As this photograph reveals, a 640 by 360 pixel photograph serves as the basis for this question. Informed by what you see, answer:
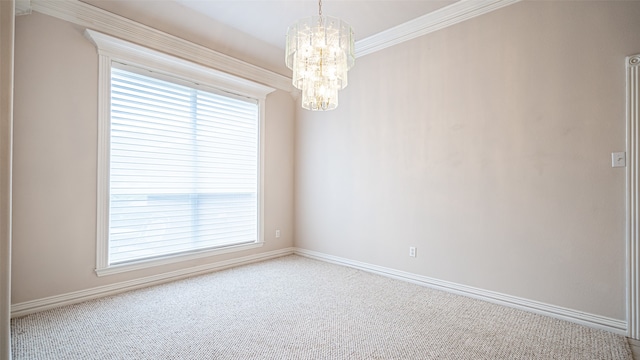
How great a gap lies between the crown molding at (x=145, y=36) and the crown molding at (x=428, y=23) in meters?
1.56

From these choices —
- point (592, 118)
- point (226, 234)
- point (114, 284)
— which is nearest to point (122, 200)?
point (114, 284)

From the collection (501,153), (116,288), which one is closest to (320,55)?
(501,153)

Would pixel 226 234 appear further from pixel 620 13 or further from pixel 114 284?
pixel 620 13

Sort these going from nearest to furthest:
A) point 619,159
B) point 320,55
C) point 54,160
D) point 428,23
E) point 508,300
→ 1. point 320,55
2. point 619,159
3. point 54,160
4. point 508,300
5. point 428,23

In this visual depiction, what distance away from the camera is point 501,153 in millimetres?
2918

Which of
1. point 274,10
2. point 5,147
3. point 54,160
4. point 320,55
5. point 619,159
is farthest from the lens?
point 274,10

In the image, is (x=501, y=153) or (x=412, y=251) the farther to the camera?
(x=412, y=251)

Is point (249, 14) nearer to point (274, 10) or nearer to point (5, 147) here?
point (274, 10)

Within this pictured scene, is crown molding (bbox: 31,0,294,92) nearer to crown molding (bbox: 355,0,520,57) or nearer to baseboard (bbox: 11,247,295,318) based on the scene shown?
crown molding (bbox: 355,0,520,57)

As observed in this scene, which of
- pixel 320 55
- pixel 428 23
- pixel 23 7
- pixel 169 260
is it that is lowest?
pixel 169 260

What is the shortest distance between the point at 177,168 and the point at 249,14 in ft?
6.30

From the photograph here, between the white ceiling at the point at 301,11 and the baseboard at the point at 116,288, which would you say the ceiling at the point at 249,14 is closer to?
the white ceiling at the point at 301,11

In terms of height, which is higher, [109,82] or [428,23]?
[428,23]

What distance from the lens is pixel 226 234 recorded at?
4.12 meters
